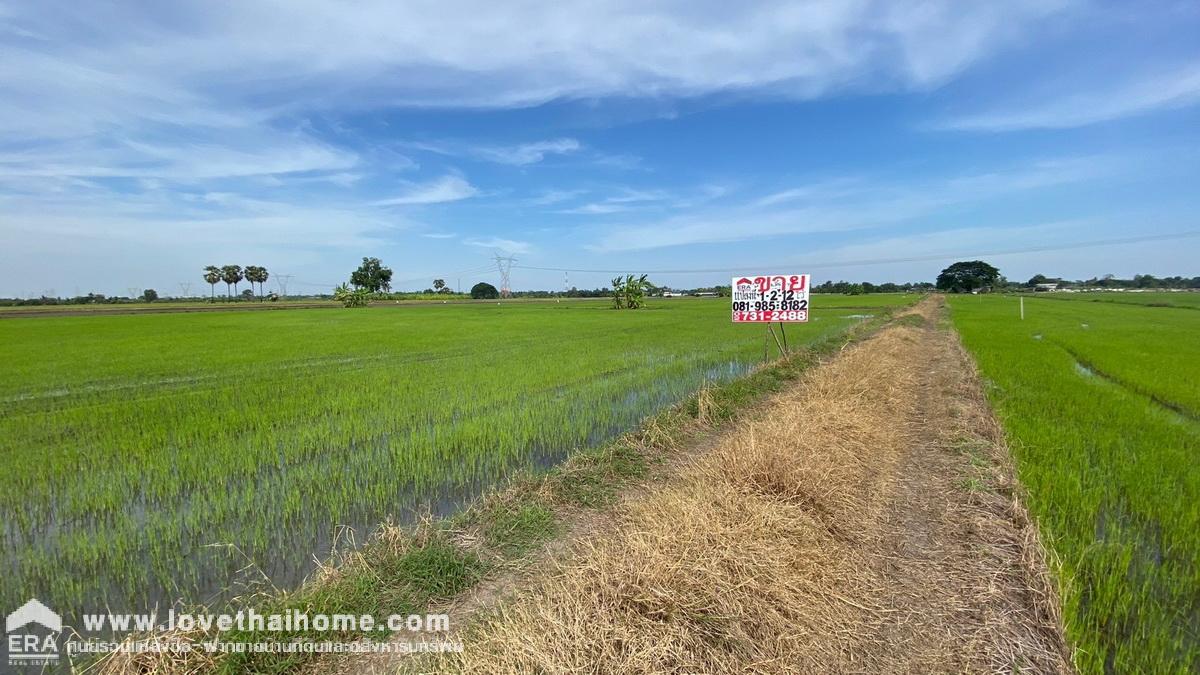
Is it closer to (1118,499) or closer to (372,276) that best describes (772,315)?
(1118,499)

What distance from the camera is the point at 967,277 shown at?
11531cm

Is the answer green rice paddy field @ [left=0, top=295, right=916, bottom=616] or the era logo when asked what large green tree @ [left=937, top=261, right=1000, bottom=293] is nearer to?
green rice paddy field @ [left=0, top=295, right=916, bottom=616]

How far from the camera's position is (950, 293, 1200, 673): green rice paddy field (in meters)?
2.78

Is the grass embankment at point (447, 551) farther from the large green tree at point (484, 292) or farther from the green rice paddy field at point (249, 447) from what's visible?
the large green tree at point (484, 292)

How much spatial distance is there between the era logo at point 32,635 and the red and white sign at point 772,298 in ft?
37.1

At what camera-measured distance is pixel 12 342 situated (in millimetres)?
19141

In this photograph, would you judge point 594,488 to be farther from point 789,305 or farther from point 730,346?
point 730,346

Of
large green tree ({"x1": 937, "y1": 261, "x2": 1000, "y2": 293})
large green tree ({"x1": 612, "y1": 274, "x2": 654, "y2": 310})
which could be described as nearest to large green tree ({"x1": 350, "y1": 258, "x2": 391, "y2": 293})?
large green tree ({"x1": 612, "y1": 274, "x2": 654, "y2": 310})

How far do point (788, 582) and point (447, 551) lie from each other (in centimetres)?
236

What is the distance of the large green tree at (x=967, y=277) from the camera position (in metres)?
113

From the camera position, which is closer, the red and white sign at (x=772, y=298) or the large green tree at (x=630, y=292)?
the red and white sign at (x=772, y=298)

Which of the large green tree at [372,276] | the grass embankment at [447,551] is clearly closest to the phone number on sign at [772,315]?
the grass embankment at [447,551]

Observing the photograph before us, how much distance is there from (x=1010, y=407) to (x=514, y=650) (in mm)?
8774

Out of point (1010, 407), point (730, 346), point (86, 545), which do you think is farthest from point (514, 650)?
point (730, 346)
